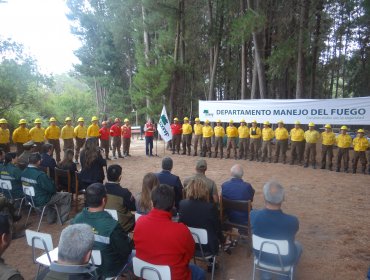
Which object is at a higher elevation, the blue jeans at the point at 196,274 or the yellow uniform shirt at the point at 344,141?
the yellow uniform shirt at the point at 344,141

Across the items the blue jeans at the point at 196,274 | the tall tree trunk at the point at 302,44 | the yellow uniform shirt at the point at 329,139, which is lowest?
the blue jeans at the point at 196,274

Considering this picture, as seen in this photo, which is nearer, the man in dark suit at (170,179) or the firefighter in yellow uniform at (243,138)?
the man in dark suit at (170,179)

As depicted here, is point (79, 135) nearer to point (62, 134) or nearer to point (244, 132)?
point (62, 134)

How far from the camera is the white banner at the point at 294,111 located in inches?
429

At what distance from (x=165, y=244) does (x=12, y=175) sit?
13.9 ft

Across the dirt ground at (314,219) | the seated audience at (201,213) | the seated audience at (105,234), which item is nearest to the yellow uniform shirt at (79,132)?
the dirt ground at (314,219)

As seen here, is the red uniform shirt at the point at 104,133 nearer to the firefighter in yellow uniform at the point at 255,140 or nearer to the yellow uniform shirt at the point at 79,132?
the yellow uniform shirt at the point at 79,132

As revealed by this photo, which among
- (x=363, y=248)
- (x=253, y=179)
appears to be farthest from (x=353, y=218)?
(x=253, y=179)

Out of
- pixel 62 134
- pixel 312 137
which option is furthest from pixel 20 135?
pixel 312 137

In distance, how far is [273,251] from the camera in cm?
309

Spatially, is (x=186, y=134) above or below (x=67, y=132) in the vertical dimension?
below

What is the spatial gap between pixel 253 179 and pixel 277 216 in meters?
6.43

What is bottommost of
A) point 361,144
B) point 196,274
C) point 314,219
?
point 314,219

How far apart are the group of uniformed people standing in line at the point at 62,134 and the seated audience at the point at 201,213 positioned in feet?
28.0
